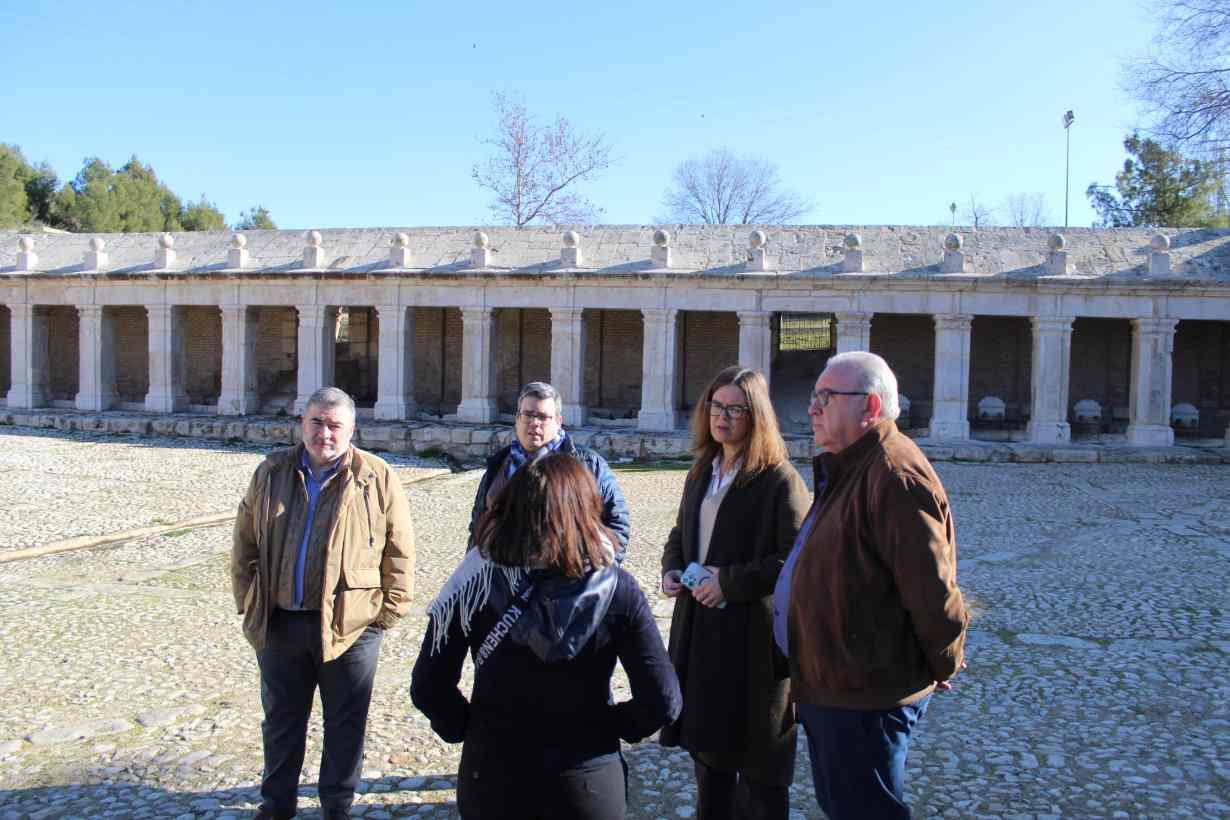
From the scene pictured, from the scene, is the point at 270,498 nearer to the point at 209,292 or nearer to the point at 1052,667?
the point at 1052,667

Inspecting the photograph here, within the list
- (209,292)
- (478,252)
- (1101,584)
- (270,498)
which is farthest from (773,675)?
(209,292)

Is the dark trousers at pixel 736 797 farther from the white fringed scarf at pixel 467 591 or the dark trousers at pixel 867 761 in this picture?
the white fringed scarf at pixel 467 591

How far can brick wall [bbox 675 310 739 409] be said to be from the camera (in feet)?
70.7

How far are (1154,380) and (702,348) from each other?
28.7 feet

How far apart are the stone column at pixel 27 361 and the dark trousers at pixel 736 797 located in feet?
77.0

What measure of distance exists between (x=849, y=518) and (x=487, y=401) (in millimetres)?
17146

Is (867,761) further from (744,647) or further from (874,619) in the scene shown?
(744,647)

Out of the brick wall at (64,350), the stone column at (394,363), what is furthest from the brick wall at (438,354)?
the brick wall at (64,350)

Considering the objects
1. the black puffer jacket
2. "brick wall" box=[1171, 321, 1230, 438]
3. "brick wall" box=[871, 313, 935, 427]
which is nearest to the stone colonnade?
"brick wall" box=[871, 313, 935, 427]

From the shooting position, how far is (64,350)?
25812mm

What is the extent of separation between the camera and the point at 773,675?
3488mm

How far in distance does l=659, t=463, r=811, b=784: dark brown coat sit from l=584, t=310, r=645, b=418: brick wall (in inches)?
720

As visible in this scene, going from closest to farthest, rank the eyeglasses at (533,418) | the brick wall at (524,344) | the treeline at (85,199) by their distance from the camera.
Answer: the eyeglasses at (533,418), the brick wall at (524,344), the treeline at (85,199)

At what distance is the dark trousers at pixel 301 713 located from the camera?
389cm
